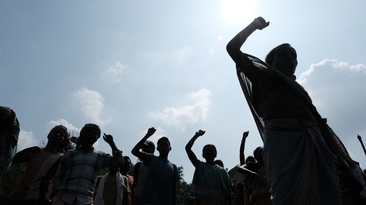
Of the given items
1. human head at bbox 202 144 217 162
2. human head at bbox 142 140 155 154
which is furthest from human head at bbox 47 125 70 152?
human head at bbox 202 144 217 162

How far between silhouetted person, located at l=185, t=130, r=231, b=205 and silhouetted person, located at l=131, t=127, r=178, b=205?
44cm

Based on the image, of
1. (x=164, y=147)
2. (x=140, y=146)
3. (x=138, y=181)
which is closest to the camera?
(x=140, y=146)

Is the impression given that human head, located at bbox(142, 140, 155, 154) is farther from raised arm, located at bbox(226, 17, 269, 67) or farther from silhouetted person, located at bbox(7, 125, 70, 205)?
raised arm, located at bbox(226, 17, 269, 67)

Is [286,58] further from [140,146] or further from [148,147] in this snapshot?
[148,147]

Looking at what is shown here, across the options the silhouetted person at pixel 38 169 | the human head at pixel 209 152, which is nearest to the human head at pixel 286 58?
the silhouetted person at pixel 38 169

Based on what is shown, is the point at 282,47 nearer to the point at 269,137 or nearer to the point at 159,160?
the point at 269,137

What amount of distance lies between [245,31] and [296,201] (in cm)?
170

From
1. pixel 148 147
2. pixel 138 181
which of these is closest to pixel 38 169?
pixel 138 181

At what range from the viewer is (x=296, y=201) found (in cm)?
210

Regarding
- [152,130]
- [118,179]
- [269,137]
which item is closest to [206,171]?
[152,130]

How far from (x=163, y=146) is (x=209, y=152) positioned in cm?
105

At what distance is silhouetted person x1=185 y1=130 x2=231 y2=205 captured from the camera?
18.5 feet

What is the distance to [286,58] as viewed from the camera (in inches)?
118

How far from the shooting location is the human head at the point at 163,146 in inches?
241
